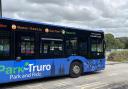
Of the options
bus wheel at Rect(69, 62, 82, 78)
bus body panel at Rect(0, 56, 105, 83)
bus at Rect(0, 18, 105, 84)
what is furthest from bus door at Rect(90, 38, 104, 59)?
bus wheel at Rect(69, 62, 82, 78)

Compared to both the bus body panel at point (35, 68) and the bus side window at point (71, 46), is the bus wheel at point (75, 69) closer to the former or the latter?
the bus body panel at point (35, 68)

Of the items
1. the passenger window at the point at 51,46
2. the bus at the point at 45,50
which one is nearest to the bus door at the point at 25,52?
the bus at the point at 45,50

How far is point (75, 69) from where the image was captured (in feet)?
47.1

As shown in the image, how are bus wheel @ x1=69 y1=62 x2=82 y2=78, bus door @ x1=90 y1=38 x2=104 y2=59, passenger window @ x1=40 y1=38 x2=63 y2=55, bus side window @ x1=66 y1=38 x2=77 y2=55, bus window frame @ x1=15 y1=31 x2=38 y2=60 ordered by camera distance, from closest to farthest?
bus window frame @ x1=15 y1=31 x2=38 y2=60 → passenger window @ x1=40 y1=38 x2=63 y2=55 → bus side window @ x1=66 y1=38 x2=77 y2=55 → bus wheel @ x1=69 y1=62 x2=82 y2=78 → bus door @ x1=90 y1=38 x2=104 y2=59

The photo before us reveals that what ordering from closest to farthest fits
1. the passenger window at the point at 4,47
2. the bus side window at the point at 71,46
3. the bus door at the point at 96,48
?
the passenger window at the point at 4,47
the bus side window at the point at 71,46
the bus door at the point at 96,48

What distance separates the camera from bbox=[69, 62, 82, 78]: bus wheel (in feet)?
46.6

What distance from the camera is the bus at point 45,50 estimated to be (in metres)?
10.9

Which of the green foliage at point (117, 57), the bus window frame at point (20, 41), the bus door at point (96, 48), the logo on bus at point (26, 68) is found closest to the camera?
the logo on bus at point (26, 68)

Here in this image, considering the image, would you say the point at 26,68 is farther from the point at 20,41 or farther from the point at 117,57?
the point at 117,57

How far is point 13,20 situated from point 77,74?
4975 mm

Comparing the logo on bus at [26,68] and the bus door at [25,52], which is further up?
the bus door at [25,52]

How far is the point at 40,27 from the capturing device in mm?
12336

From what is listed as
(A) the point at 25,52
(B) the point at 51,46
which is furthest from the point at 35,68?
(B) the point at 51,46

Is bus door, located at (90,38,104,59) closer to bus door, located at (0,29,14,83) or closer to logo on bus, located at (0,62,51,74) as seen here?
logo on bus, located at (0,62,51,74)
